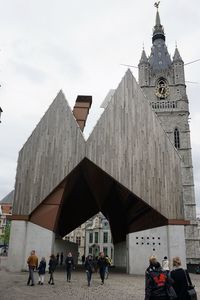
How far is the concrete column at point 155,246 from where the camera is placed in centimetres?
2301

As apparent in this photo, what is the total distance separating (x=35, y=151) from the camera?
24.9m

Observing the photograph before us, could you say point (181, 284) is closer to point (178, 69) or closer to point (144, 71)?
point (144, 71)

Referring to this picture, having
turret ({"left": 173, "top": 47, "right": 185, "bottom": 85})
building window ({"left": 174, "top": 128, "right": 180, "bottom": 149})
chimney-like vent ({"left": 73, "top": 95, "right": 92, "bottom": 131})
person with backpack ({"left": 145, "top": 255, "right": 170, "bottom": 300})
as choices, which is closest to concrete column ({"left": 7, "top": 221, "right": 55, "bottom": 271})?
chimney-like vent ({"left": 73, "top": 95, "right": 92, "bottom": 131})

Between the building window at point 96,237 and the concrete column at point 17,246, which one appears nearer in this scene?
the concrete column at point 17,246

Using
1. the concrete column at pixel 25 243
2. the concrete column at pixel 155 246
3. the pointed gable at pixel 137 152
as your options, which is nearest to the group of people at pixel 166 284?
the pointed gable at pixel 137 152

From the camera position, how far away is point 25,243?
75.3 feet

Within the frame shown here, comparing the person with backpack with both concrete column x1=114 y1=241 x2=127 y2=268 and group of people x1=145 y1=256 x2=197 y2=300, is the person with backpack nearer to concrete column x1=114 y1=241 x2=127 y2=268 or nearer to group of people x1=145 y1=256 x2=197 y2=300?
group of people x1=145 y1=256 x2=197 y2=300

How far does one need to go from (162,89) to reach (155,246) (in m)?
49.1

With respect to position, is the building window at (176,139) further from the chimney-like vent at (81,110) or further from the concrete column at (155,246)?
the concrete column at (155,246)

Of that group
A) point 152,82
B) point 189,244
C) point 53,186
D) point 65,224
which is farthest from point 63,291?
point 152,82

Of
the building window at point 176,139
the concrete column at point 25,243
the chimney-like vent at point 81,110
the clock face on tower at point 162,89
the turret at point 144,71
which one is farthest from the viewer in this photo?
the turret at point 144,71

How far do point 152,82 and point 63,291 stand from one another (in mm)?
60842

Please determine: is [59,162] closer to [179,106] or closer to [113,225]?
[113,225]

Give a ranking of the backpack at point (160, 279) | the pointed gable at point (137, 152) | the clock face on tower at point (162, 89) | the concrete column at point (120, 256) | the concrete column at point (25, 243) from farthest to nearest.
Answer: the clock face on tower at point (162, 89)
the concrete column at point (120, 256)
the pointed gable at point (137, 152)
the concrete column at point (25, 243)
the backpack at point (160, 279)
